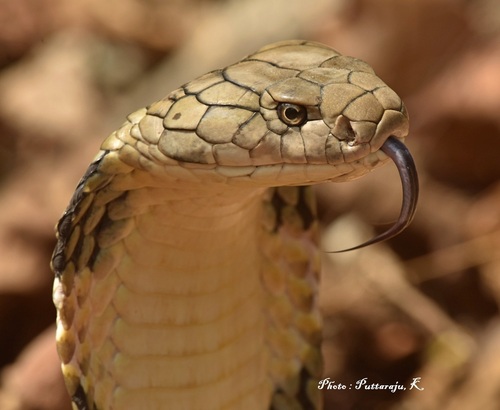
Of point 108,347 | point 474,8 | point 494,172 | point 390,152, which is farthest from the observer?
point 474,8

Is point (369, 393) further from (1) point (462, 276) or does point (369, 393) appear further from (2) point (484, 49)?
(2) point (484, 49)

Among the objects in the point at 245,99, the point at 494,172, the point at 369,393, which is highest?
the point at 245,99

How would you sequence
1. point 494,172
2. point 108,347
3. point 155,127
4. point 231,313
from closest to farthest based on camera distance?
1. point 155,127
2. point 108,347
3. point 231,313
4. point 494,172

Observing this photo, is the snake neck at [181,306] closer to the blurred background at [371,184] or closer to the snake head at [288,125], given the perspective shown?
the snake head at [288,125]

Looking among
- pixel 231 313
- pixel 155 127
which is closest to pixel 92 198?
pixel 155 127

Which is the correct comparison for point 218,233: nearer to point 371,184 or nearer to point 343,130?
point 343,130

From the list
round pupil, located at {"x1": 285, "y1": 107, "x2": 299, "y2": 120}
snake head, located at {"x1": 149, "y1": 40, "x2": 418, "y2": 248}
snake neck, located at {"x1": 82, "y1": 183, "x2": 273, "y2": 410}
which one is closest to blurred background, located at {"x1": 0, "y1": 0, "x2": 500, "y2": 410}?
snake neck, located at {"x1": 82, "y1": 183, "x2": 273, "y2": 410}

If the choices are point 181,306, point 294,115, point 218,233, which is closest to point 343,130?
point 294,115

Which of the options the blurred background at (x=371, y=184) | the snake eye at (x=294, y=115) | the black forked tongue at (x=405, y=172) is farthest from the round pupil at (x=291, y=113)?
the blurred background at (x=371, y=184)
